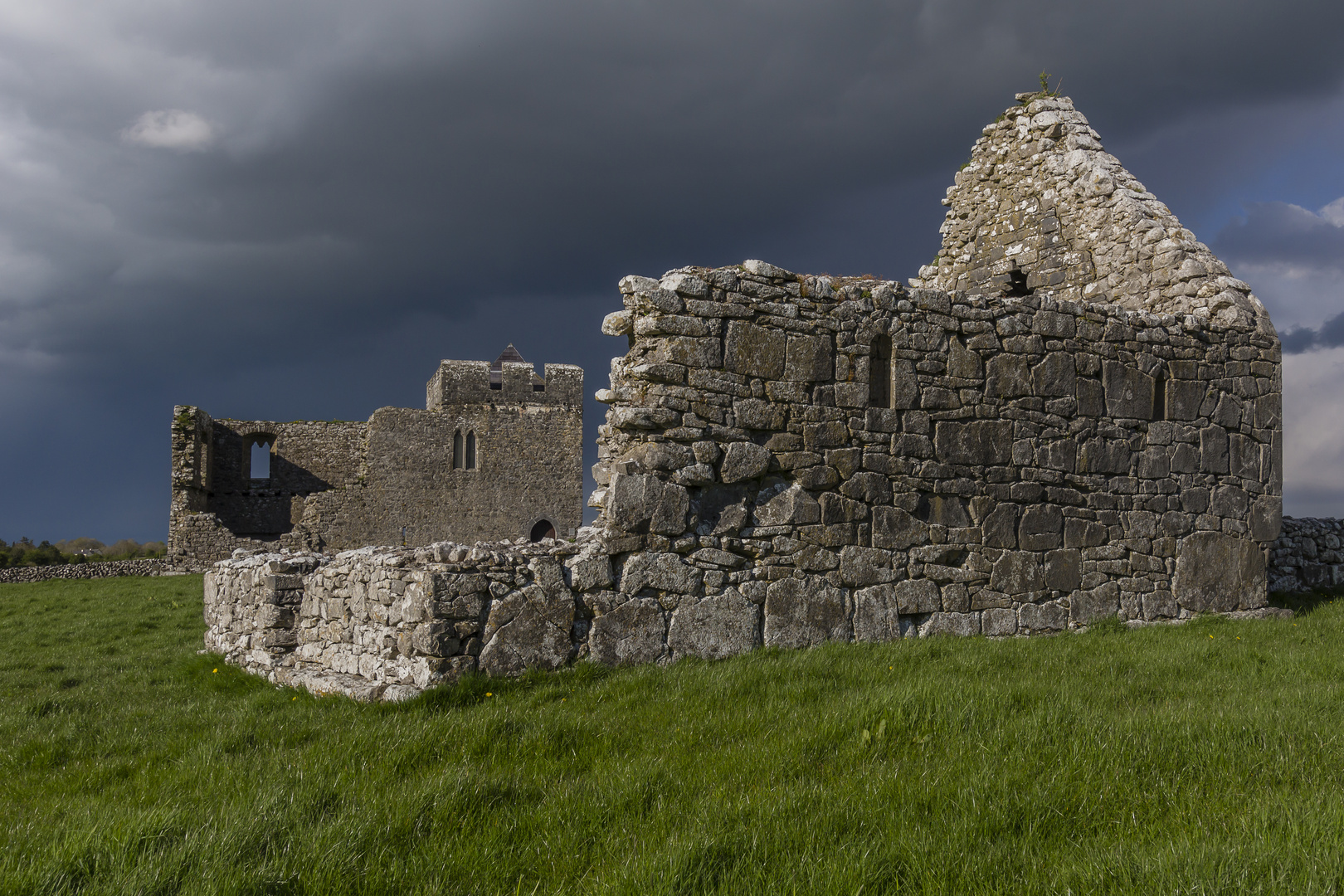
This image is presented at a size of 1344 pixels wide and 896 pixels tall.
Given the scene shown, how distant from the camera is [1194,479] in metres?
8.96

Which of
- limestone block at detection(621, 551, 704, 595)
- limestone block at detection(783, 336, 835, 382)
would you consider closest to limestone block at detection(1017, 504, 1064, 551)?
limestone block at detection(783, 336, 835, 382)

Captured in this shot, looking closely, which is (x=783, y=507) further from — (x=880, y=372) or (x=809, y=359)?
(x=880, y=372)

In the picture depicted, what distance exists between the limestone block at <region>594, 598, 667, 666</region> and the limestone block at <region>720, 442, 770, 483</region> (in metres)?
1.21

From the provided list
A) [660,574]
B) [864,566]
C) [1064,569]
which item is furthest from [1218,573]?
[660,574]

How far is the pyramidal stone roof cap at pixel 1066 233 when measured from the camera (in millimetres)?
9609

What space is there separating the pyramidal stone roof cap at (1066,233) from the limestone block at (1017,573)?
12.5 ft

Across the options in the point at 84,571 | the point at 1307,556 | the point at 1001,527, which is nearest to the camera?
the point at 1001,527

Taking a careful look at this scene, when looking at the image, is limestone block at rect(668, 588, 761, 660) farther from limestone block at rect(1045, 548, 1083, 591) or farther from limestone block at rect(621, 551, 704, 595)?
limestone block at rect(1045, 548, 1083, 591)

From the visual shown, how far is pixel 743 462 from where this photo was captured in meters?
6.77

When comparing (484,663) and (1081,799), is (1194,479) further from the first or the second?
(484,663)

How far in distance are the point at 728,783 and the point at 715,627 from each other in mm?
2675

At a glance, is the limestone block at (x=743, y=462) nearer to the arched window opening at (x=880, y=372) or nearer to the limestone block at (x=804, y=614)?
the limestone block at (x=804, y=614)

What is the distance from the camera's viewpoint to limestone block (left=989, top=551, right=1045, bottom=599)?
7.74 meters

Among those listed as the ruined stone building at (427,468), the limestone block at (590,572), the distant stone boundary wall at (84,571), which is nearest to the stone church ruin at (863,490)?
the limestone block at (590,572)
